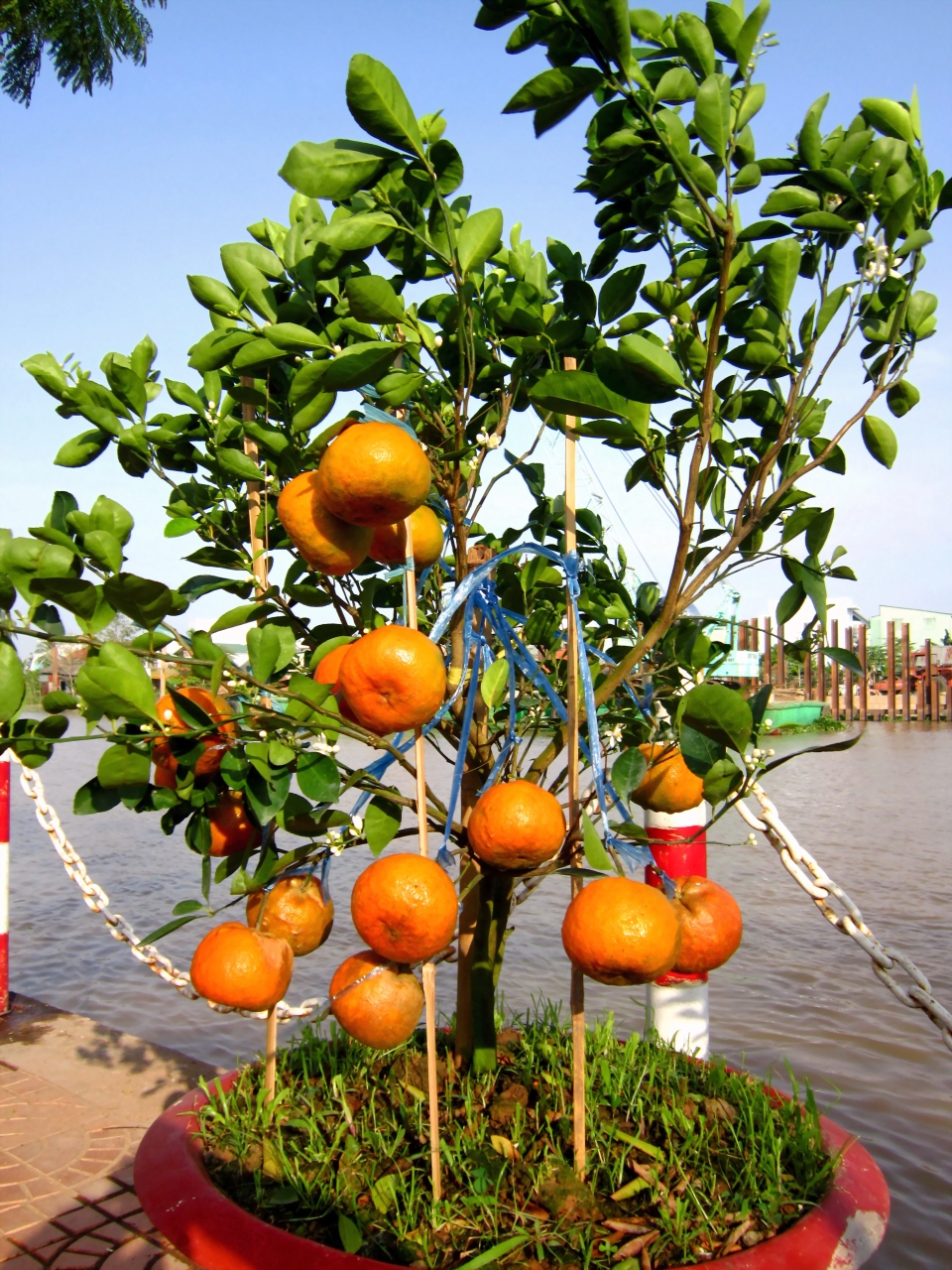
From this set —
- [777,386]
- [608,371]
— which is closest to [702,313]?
[777,386]

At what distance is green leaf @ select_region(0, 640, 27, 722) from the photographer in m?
1.17

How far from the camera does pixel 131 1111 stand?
259 cm

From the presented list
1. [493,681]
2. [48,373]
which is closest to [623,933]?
[493,681]

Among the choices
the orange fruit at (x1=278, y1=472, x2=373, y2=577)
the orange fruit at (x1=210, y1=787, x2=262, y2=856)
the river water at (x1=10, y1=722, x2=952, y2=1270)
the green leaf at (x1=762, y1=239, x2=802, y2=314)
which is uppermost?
the green leaf at (x1=762, y1=239, x2=802, y2=314)

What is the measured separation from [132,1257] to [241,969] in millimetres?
1006

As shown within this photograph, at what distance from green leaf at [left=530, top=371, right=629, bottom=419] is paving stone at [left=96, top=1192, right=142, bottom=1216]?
6.52ft

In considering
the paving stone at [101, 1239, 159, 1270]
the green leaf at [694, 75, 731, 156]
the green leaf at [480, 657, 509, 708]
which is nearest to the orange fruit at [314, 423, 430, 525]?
the green leaf at [480, 657, 509, 708]

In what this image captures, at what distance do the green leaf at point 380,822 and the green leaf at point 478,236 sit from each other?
0.81 m

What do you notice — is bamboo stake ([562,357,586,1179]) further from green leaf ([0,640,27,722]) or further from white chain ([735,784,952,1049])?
green leaf ([0,640,27,722])

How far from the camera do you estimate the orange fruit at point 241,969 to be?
1.34m

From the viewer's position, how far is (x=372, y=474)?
1.14 metres

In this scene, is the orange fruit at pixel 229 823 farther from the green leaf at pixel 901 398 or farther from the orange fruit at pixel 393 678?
the green leaf at pixel 901 398

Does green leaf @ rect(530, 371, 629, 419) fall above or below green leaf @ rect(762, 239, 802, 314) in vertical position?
below

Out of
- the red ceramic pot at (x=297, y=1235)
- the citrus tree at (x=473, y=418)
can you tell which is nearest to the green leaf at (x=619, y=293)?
the citrus tree at (x=473, y=418)
